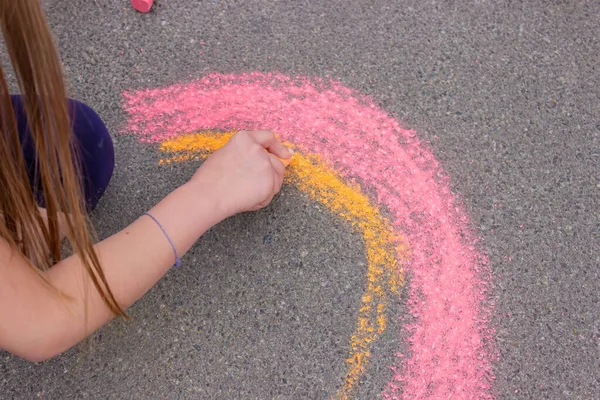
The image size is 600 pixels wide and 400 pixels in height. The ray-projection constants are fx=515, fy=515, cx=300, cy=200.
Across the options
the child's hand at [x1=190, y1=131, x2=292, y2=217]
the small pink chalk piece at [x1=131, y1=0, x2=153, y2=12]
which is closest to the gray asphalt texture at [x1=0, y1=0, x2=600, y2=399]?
the small pink chalk piece at [x1=131, y1=0, x2=153, y2=12]

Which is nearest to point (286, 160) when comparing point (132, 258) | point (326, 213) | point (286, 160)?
point (286, 160)

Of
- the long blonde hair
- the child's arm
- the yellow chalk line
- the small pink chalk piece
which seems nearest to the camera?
the long blonde hair

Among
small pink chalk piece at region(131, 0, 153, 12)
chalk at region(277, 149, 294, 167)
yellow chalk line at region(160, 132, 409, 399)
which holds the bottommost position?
yellow chalk line at region(160, 132, 409, 399)

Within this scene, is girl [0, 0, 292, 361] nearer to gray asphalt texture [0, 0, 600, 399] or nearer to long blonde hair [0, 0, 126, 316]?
long blonde hair [0, 0, 126, 316]

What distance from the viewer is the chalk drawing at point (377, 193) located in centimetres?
139

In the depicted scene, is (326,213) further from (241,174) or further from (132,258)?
(132,258)

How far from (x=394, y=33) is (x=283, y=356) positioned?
40.2 inches

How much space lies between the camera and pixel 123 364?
1.39 meters

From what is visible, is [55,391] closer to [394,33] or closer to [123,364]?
[123,364]

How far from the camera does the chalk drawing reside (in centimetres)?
139

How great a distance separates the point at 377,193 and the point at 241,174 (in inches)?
16.4

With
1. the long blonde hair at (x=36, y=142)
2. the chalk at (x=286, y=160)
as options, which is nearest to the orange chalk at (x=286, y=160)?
the chalk at (x=286, y=160)

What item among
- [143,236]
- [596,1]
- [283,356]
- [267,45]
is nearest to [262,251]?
[283,356]

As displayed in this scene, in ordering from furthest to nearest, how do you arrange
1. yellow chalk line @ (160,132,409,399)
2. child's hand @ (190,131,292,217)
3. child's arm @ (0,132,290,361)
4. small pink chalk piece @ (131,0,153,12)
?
small pink chalk piece @ (131,0,153,12)
yellow chalk line @ (160,132,409,399)
child's hand @ (190,131,292,217)
child's arm @ (0,132,290,361)
